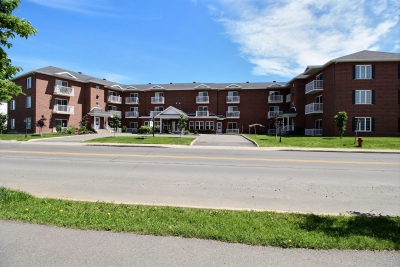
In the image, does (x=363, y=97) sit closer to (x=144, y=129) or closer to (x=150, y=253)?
(x=144, y=129)

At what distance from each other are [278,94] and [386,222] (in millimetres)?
44429

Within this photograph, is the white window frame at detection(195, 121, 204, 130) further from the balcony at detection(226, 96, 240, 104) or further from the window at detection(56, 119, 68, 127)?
the window at detection(56, 119, 68, 127)

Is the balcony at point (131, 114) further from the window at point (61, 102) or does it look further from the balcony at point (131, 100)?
the window at point (61, 102)

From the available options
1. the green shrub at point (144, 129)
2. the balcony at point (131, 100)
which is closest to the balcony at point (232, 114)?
the green shrub at point (144, 129)

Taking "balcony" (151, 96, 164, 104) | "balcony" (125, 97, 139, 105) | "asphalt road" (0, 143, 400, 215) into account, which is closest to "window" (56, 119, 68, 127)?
"balcony" (125, 97, 139, 105)

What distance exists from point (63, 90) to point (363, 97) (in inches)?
1609

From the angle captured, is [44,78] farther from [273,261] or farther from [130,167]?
[273,261]

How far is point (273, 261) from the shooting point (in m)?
3.43

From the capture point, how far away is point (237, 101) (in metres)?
48.8

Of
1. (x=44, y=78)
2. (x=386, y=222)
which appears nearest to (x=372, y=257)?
(x=386, y=222)

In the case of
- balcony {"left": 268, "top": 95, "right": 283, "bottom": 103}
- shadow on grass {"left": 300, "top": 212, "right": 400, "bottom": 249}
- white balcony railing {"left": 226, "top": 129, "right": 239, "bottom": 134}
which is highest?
balcony {"left": 268, "top": 95, "right": 283, "bottom": 103}

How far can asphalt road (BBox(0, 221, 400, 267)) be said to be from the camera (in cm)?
340

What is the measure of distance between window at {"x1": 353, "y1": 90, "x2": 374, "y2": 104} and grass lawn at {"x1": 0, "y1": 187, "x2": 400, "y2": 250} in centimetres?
2885

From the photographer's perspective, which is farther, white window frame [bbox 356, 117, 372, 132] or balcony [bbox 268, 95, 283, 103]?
balcony [bbox 268, 95, 283, 103]
